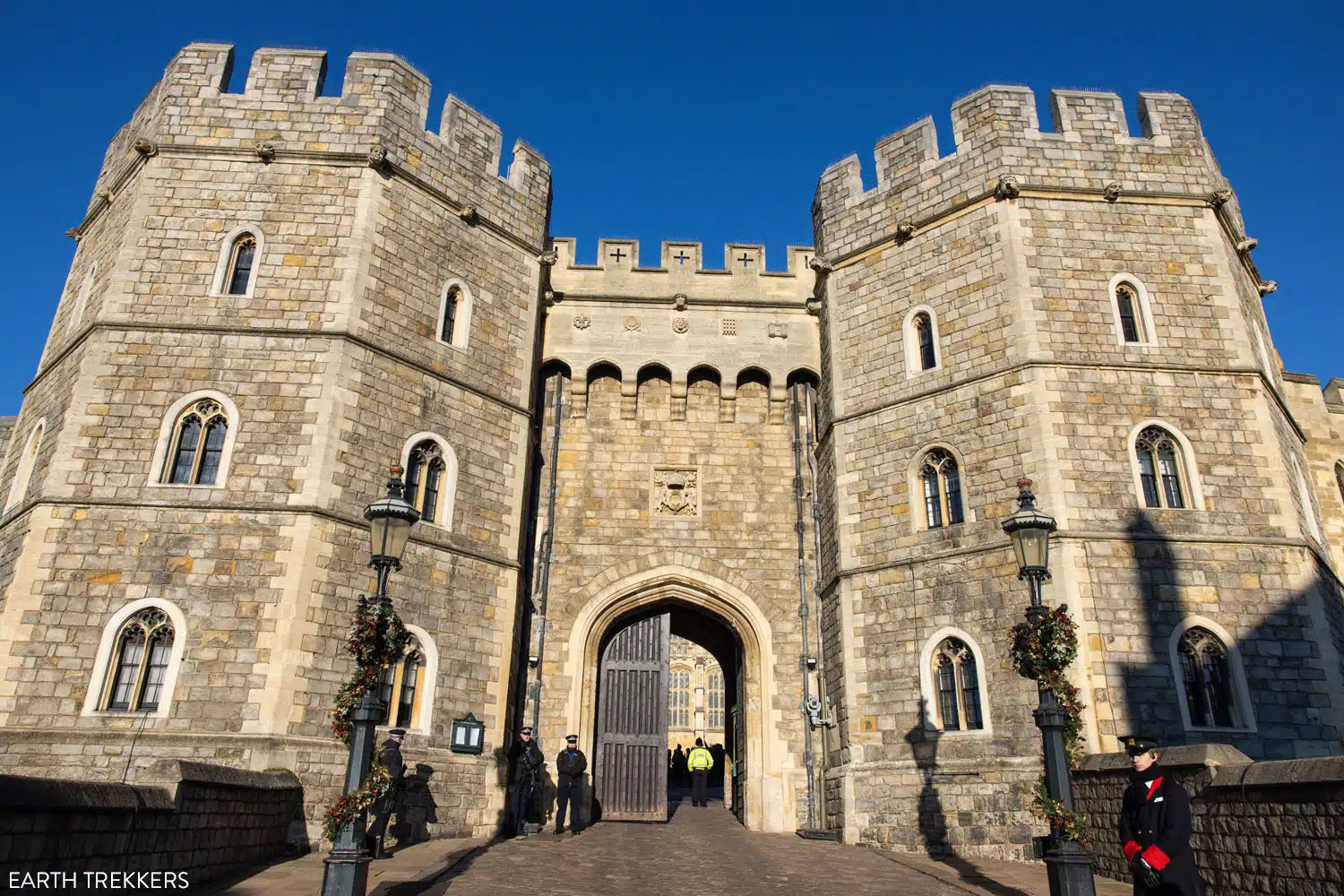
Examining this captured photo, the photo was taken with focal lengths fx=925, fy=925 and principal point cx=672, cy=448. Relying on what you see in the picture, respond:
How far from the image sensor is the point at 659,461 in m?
16.6

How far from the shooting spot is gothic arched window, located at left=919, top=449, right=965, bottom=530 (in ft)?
44.0

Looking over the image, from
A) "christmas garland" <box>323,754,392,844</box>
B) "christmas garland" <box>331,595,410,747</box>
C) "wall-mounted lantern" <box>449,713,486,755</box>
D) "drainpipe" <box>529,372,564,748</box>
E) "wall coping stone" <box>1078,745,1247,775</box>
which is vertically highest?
"drainpipe" <box>529,372,564,748</box>

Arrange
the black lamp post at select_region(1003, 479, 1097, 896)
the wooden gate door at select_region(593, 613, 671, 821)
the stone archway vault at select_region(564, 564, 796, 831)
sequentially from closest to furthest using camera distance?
1. the black lamp post at select_region(1003, 479, 1097, 896)
2. the stone archway vault at select_region(564, 564, 796, 831)
3. the wooden gate door at select_region(593, 613, 671, 821)

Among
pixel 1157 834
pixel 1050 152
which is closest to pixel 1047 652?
pixel 1157 834

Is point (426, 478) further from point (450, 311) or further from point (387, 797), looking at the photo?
point (387, 797)

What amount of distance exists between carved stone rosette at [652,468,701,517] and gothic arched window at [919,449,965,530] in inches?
163

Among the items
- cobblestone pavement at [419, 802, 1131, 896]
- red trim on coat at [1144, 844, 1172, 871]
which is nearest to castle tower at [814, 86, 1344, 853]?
cobblestone pavement at [419, 802, 1131, 896]

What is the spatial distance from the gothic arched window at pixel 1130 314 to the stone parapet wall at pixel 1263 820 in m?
7.07

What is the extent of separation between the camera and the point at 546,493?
1611cm

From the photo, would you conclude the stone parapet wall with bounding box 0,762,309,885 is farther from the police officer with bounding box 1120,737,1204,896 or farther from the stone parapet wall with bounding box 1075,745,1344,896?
the stone parapet wall with bounding box 1075,745,1344,896

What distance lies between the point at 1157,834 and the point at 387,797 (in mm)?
8218

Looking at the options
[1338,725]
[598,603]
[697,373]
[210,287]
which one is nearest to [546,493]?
[598,603]

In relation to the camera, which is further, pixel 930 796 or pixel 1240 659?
pixel 930 796

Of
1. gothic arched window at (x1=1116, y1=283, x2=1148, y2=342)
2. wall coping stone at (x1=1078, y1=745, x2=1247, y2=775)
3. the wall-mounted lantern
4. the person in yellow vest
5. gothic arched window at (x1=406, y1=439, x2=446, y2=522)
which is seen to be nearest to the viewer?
wall coping stone at (x1=1078, y1=745, x2=1247, y2=775)
